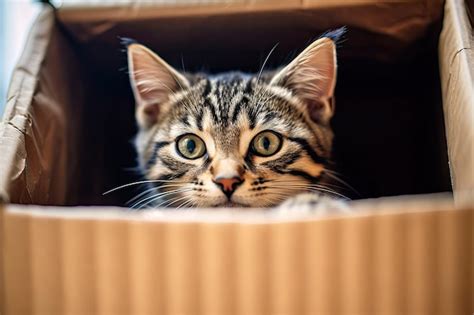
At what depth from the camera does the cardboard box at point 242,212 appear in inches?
30.8

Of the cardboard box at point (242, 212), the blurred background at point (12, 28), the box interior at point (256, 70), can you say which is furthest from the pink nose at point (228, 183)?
the blurred background at point (12, 28)

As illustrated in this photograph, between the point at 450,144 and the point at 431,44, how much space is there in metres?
0.40

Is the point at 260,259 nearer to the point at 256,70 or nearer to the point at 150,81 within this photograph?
the point at 150,81

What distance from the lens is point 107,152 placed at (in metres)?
1.79

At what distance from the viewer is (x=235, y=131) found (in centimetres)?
130

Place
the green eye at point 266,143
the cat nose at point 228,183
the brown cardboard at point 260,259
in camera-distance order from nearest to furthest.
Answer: the brown cardboard at point 260,259 < the cat nose at point 228,183 < the green eye at point 266,143

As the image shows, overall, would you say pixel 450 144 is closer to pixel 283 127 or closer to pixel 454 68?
pixel 454 68

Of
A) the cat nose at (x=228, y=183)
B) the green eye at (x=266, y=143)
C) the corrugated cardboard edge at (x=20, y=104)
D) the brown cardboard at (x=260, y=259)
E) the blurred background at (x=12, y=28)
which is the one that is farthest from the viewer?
the blurred background at (x=12, y=28)

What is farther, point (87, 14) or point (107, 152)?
point (107, 152)

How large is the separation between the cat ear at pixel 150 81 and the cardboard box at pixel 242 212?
0.09 meters

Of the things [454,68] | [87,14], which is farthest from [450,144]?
[87,14]

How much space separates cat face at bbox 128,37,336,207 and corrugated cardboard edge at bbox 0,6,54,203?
22 centimetres

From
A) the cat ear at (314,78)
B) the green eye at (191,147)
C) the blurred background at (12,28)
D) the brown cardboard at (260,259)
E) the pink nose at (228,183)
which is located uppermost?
the blurred background at (12,28)

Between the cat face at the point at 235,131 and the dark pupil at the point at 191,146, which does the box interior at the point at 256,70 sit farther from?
the dark pupil at the point at 191,146
